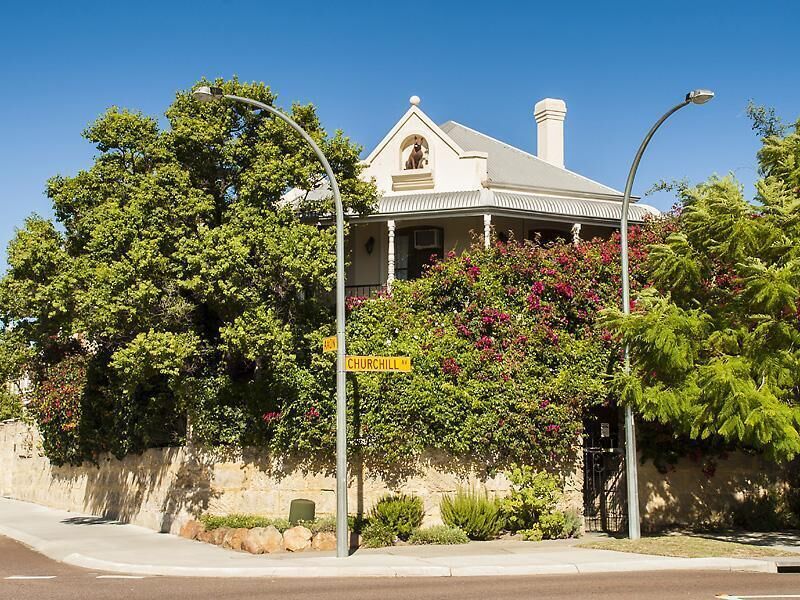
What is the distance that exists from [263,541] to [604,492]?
835 cm

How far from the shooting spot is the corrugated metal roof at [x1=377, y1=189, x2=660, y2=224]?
85.3 ft

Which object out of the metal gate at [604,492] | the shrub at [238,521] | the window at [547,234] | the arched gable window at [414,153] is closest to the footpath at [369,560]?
the shrub at [238,521]

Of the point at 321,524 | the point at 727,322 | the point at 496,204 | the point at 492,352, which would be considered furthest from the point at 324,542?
the point at 496,204

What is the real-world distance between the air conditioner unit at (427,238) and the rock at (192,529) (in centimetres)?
1099

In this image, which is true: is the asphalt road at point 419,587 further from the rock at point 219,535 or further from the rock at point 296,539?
the rock at point 219,535

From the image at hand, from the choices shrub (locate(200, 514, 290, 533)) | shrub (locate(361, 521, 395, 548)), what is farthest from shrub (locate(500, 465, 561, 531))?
shrub (locate(200, 514, 290, 533))

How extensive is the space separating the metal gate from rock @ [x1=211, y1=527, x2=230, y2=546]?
8075mm

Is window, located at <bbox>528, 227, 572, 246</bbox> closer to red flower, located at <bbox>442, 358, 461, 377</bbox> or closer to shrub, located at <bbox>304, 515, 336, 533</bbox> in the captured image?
red flower, located at <bbox>442, 358, 461, 377</bbox>

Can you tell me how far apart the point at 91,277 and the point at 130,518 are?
751 cm

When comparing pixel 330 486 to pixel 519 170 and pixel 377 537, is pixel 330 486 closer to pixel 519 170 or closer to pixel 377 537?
pixel 377 537

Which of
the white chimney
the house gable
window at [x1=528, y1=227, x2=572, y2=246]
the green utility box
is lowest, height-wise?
the green utility box

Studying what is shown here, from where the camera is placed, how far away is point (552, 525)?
64.8 ft

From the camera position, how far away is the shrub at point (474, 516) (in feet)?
64.7

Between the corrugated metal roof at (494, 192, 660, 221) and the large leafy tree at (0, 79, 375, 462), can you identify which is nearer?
the large leafy tree at (0, 79, 375, 462)
